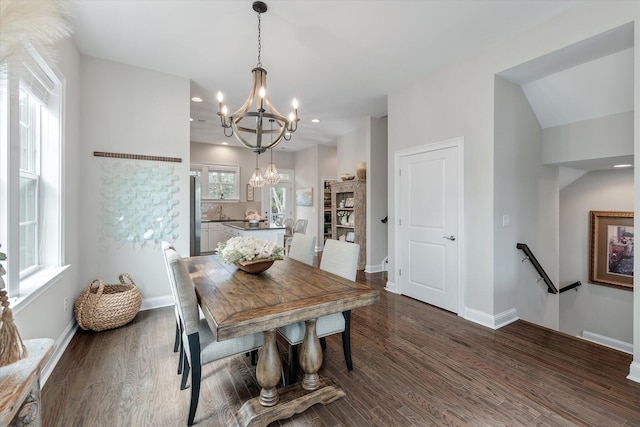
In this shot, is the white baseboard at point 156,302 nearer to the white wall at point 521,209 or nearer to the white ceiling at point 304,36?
the white ceiling at point 304,36

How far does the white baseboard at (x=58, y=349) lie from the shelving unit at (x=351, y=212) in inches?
161

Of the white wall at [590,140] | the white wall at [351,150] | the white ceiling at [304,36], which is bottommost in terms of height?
the white wall at [590,140]

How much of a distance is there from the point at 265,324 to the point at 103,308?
2.27 metres

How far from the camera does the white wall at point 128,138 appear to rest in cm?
309

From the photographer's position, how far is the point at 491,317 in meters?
2.97

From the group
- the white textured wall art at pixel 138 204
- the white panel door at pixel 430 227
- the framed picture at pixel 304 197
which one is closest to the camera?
the white textured wall art at pixel 138 204

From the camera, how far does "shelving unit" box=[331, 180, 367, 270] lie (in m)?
5.41

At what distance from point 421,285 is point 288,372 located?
2263 mm

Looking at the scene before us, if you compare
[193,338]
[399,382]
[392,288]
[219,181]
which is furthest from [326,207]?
[193,338]

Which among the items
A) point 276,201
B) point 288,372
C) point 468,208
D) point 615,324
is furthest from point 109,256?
point 615,324

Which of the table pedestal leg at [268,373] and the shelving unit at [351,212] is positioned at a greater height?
the shelving unit at [351,212]

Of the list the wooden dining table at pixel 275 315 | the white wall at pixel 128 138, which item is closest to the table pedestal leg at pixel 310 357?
the wooden dining table at pixel 275 315

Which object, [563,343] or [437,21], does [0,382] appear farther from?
[563,343]

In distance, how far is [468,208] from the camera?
10.5 feet
